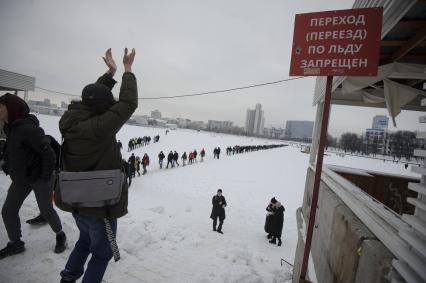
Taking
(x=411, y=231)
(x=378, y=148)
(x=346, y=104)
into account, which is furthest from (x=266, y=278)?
(x=378, y=148)

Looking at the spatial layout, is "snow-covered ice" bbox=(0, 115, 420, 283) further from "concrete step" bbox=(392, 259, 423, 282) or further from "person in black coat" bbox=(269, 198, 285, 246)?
"concrete step" bbox=(392, 259, 423, 282)

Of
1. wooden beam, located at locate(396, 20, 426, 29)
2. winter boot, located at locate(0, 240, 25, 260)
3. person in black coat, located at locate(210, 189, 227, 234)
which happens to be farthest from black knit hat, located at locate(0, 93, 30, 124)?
person in black coat, located at locate(210, 189, 227, 234)

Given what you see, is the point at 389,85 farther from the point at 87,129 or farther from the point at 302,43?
the point at 87,129

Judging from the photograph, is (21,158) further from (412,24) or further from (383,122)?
(383,122)

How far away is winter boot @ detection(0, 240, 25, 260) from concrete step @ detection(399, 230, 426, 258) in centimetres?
410

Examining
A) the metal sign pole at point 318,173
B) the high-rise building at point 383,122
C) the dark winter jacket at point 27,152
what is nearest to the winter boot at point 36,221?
the dark winter jacket at point 27,152

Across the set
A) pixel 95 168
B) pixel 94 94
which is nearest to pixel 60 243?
pixel 95 168

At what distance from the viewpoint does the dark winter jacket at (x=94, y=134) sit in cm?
182

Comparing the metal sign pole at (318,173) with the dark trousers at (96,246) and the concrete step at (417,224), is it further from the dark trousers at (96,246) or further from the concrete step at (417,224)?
the dark trousers at (96,246)

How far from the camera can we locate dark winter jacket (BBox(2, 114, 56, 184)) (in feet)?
8.63

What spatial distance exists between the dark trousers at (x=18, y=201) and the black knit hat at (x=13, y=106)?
0.79 meters

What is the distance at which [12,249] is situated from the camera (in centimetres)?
291

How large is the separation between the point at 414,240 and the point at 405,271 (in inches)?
9.1

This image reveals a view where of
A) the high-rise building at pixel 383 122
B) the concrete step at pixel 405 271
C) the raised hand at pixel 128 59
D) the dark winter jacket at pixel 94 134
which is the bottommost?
the concrete step at pixel 405 271
